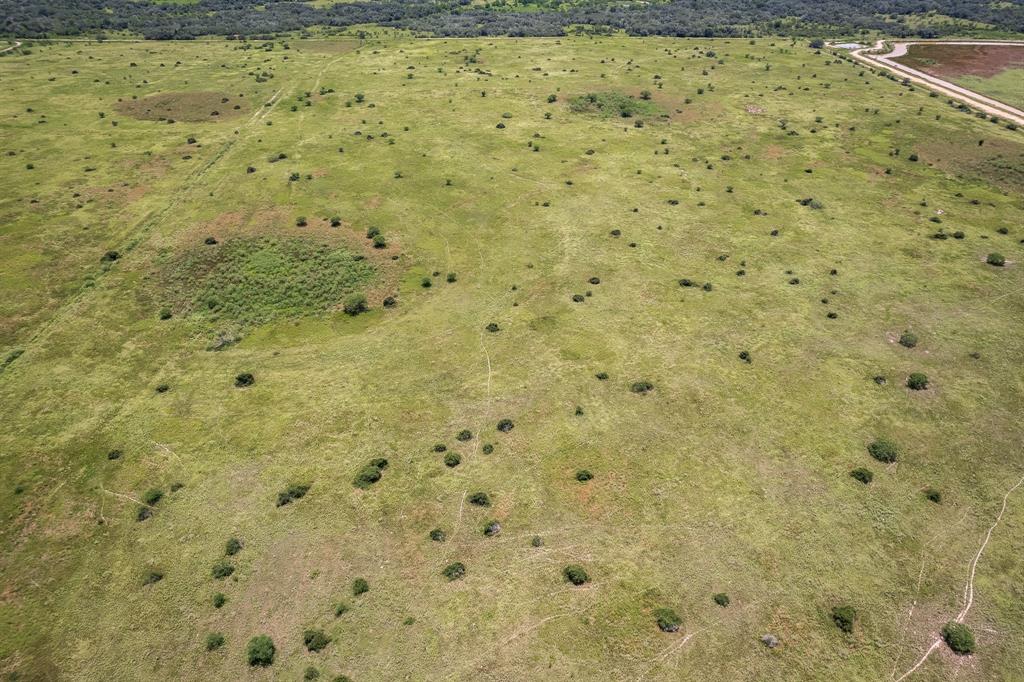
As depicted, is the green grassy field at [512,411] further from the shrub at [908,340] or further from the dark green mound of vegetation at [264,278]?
the shrub at [908,340]

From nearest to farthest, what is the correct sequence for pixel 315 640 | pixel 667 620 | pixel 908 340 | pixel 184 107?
1. pixel 315 640
2. pixel 667 620
3. pixel 908 340
4. pixel 184 107

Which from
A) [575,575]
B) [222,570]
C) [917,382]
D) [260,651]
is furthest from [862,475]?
[222,570]

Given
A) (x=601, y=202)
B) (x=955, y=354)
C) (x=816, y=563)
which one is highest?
(x=601, y=202)

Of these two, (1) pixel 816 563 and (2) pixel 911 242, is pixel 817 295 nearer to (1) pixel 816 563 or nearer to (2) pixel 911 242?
(2) pixel 911 242

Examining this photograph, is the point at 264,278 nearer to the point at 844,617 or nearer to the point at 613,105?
the point at 844,617

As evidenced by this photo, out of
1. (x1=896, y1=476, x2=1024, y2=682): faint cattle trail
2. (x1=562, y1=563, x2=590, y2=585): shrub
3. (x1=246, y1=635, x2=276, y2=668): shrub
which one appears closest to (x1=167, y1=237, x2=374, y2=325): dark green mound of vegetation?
(x1=246, y1=635, x2=276, y2=668): shrub

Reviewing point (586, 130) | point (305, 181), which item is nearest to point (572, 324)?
point (305, 181)
